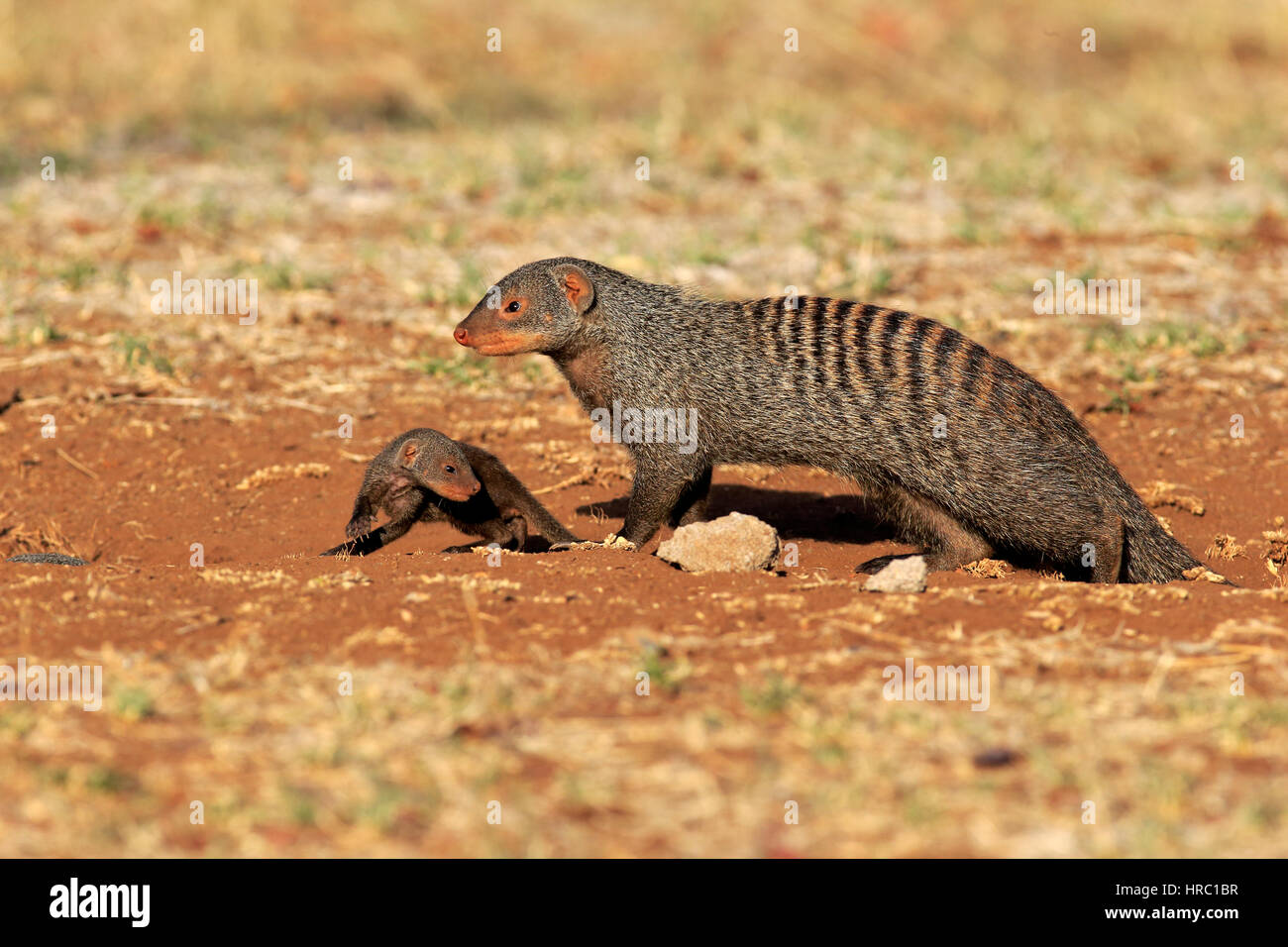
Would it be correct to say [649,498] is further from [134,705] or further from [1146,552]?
[134,705]

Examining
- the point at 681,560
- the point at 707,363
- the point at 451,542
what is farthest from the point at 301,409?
the point at 681,560

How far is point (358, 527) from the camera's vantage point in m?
5.54

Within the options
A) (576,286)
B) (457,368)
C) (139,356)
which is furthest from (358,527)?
(139,356)

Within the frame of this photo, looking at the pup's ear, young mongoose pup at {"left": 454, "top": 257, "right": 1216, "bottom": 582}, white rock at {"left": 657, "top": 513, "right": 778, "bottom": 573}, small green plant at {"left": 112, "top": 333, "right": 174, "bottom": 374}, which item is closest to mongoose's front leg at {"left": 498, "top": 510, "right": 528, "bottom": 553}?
young mongoose pup at {"left": 454, "top": 257, "right": 1216, "bottom": 582}

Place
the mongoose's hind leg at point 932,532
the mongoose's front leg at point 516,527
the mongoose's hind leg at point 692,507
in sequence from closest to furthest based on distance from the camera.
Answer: the mongoose's hind leg at point 932,532 < the mongoose's hind leg at point 692,507 < the mongoose's front leg at point 516,527

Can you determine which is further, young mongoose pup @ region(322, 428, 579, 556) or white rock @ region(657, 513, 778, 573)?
young mongoose pup @ region(322, 428, 579, 556)

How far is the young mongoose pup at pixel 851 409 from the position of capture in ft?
16.8

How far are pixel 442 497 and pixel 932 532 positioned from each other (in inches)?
76.1

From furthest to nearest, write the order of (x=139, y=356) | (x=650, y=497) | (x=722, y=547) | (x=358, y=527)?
1. (x=139, y=356)
2. (x=358, y=527)
3. (x=650, y=497)
4. (x=722, y=547)

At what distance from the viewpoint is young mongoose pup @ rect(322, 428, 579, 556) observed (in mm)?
5461

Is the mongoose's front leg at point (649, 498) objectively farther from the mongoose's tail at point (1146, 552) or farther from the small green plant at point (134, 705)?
the small green plant at point (134, 705)

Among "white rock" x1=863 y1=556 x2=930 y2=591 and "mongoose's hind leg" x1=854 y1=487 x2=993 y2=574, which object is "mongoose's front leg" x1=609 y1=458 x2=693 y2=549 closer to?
"mongoose's hind leg" x1=854 y1=487 x2=993 y2=574

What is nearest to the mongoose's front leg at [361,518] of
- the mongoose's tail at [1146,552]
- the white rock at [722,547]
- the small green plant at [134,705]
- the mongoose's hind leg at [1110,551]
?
the white rock at [722,547]

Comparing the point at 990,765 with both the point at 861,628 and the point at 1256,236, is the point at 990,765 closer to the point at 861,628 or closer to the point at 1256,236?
the point at 861,628
